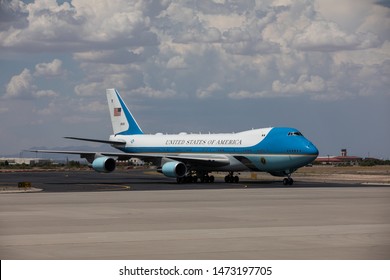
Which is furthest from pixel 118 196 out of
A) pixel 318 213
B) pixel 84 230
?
pixel 84 230

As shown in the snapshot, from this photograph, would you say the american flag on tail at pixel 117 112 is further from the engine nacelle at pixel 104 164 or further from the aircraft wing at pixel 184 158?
the engine nacelle at pixel 104 164

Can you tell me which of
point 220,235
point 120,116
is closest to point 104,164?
point 120,116

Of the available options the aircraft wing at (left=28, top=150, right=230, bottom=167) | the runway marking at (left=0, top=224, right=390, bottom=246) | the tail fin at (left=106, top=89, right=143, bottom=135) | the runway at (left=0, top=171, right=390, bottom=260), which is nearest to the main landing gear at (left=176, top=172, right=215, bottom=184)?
the aircraft wing at (left=28, top=150, right=230, bottom=167)

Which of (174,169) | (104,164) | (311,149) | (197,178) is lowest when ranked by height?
(197,178)

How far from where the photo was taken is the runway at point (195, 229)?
62.9 ft

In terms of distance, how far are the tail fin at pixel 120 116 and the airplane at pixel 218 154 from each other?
2.83 meters

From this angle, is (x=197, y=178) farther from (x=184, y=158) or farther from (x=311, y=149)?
(x=311, y=149)

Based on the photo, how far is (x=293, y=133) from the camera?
219ft

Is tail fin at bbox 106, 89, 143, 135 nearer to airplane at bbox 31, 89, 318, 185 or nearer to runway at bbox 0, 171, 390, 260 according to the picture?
airplane at bbox 31, 89, 318, 185

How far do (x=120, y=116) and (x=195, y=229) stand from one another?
6226cm

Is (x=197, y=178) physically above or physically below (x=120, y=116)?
below

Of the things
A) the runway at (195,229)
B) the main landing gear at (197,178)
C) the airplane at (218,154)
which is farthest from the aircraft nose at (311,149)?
the runway at (195,229)

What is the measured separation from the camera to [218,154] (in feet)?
235

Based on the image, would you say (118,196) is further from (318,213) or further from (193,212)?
(318,213)
